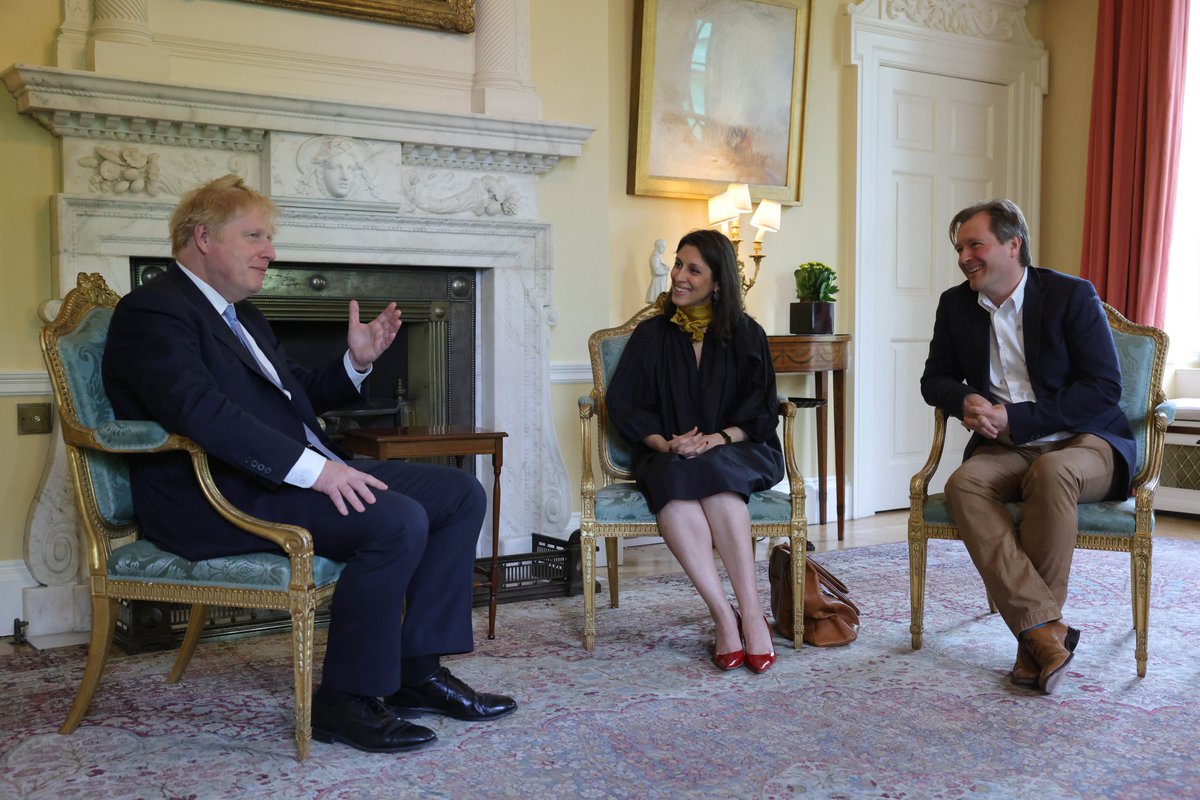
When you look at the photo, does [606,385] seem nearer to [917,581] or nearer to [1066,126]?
[917,581]

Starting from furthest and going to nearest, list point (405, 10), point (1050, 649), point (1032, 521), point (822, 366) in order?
point (822, 366), point (405, 10), point (1032, 521), point (1050, 649)

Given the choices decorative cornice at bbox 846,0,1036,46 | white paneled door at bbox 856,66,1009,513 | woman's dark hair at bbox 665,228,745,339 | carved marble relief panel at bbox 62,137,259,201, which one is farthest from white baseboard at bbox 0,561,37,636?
decorative cornice at bbox 846,0,1036,46

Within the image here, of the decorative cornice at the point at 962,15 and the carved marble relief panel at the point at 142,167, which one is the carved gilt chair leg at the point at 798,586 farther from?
the decorative cornice at the point at 962,15

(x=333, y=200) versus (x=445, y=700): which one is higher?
(x=333, y=200)

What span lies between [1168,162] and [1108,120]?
441 mm

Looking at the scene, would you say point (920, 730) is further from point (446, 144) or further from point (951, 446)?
point (951, 446)

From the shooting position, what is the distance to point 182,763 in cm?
241

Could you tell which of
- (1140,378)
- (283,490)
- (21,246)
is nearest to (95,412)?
(283,490)

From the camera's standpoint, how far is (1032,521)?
3.05 m

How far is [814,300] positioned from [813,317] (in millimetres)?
127

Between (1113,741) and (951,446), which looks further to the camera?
(951,446)

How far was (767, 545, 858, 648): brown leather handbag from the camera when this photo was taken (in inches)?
131

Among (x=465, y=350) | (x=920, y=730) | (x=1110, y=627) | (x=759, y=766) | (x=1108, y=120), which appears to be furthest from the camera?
(x=1108, y=120)

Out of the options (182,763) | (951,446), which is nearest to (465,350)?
(182,763)
